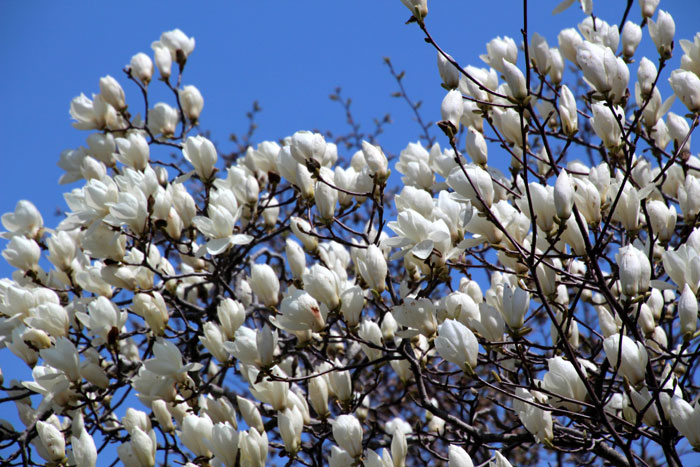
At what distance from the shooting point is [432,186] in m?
2.27

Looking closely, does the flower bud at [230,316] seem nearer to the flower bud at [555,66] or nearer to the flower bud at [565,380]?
the flower bud at [565,380]

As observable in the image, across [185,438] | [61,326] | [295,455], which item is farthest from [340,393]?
[61,326]

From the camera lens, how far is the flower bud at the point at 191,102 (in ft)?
10.3

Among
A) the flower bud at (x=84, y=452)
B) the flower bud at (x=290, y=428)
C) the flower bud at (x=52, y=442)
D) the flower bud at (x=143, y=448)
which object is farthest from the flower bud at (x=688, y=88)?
the flower bud at (x=52, y=442)

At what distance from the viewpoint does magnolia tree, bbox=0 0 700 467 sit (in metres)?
1.54

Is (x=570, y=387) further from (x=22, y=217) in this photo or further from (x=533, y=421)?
(x=22, y=217)

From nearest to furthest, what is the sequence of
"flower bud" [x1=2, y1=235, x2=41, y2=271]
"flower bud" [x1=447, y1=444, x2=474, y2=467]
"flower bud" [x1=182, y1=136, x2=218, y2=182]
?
"flower bud" [x1=447, y1=444, x2=474, y2=467] < "flower bud" [x1=182, y1=136, x2=218, y2=182] < "flower bud" [x1=2, y1=235, x2=41, y2=271]

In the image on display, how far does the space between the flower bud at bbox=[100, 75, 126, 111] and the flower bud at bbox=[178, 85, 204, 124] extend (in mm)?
251

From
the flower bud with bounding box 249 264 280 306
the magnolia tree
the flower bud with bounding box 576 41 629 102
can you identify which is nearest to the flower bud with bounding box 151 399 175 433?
the magnolia tree

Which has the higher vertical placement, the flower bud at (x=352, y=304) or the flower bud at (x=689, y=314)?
the flower bud at (x=352, y=304)

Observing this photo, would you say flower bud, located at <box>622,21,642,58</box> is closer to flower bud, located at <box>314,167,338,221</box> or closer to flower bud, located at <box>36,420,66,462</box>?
flower bud, located at <box>314,167,338,221</box>

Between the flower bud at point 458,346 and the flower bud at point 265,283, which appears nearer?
the flower bud at point 458,346

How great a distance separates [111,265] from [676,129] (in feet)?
5.57

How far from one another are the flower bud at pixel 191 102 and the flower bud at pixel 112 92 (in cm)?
25
